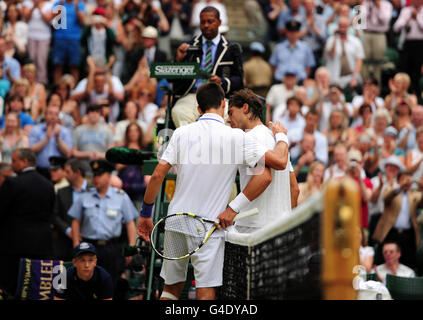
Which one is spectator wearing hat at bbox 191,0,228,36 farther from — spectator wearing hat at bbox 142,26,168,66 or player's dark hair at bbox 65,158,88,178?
player's dark hair at bbox 65,158,88,178

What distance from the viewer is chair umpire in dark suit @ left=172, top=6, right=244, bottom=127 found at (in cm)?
948

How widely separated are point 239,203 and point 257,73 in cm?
1020

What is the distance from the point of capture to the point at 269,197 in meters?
7.18

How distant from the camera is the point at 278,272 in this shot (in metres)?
5.57

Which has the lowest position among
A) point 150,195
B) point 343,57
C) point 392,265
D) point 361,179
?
point 392,265

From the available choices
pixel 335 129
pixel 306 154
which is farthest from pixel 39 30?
pixel 306 154

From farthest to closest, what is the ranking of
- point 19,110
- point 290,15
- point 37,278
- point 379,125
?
1. point 290,15
2. point 379,125
3. point 19,110
4. point 37,278

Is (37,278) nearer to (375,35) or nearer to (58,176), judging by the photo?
(58,176)

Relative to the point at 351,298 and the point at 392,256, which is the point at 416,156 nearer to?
the point at 392,256

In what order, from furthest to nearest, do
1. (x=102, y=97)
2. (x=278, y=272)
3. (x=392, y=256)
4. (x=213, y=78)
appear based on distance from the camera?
1. (x=102, y=97)
2. (x=392, y=256)
3. (x=213, y=78)
4. (x=278, y=272)

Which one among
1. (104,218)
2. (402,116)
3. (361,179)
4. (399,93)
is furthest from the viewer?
(399,93)

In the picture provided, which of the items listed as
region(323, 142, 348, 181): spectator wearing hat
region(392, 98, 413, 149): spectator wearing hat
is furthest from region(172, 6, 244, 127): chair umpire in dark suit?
region(392, 98, 413, 149): spectator wearing hat
